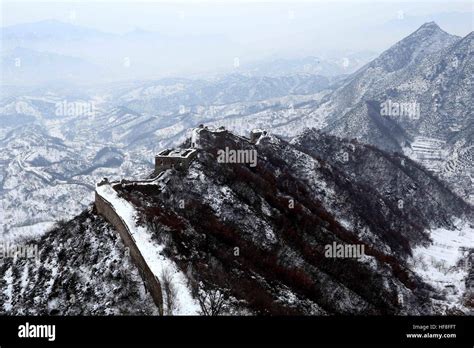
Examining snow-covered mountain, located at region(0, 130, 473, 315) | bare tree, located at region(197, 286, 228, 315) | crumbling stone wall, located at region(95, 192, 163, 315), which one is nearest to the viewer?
bare tree, located at region(197, 286, 228, 315)

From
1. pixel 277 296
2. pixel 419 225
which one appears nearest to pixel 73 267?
pixel 277 296

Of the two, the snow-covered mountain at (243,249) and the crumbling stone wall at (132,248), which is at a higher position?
the crumbling stone wall at (132,248)

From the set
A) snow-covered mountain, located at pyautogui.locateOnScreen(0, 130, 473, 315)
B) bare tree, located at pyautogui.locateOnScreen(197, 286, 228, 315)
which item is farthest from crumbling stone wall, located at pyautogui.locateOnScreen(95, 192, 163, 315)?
bare tree, located at pyautogui.locateOnScreen(197, 286, 228, 315)

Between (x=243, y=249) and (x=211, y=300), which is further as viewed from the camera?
(x=243, y=249)

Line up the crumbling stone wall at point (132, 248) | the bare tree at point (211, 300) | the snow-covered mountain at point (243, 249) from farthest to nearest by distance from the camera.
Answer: the snow-covered mountain at point (243, 249)
the crumbling stone wall at point (132, 248)
the bare tree at point (211, 300)

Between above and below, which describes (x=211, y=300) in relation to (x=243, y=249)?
above

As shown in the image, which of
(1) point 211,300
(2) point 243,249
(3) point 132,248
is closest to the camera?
(1) point 211,300

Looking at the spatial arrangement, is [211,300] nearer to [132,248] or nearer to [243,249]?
[132,248]

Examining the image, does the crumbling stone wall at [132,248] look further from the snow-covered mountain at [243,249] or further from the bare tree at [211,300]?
the bare tree at [211,300]

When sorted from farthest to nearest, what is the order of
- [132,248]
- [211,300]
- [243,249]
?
[243,249]
[132,248]
[211,300]

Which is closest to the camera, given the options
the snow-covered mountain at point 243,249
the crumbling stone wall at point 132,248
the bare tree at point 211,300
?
the bare tree at point 211,300

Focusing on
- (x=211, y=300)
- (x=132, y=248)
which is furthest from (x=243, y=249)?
(x=211, y=300)

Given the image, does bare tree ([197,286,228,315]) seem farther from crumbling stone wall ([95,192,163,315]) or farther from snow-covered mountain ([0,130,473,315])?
crumbling stone wall ([95,192,163,315])

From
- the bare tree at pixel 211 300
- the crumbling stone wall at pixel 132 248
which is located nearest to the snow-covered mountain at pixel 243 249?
the bare tree at pixel 211 300
